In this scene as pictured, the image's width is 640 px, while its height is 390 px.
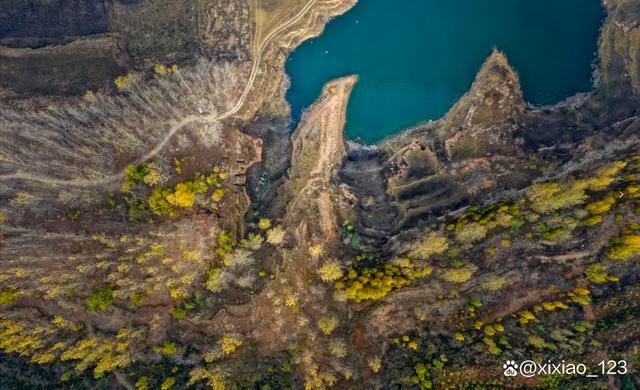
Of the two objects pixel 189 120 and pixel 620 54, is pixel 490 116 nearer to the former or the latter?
pixel 620 54

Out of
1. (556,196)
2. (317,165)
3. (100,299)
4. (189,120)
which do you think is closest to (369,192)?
(317,165)

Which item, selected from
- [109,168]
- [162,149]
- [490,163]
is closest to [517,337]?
[490,163]

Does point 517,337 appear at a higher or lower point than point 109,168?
lower

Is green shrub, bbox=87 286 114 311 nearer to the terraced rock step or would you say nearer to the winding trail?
the winding trail

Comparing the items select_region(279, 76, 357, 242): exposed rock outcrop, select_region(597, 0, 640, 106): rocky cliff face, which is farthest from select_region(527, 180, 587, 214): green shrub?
select_region(279, 76, 357, 242): exposed rock outcrop

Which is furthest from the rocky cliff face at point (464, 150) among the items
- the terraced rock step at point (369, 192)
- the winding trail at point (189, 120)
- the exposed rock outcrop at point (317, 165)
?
the winding trail at point (189, 120)

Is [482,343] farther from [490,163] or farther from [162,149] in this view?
[162,149]

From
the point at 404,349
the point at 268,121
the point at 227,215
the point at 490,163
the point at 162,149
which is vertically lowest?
the point at 404,349

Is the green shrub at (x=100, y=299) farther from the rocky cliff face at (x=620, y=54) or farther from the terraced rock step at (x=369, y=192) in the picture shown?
the rocky cliff face at (x=620, y=54)
